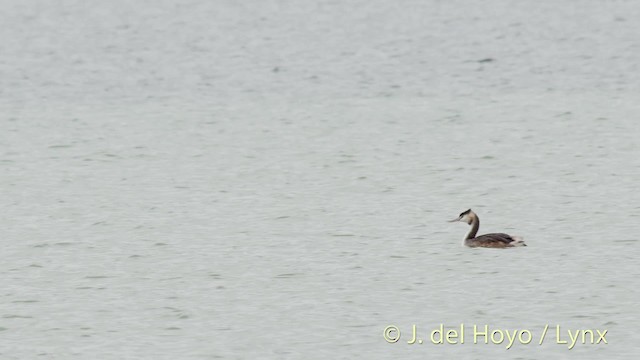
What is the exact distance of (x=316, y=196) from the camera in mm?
24094

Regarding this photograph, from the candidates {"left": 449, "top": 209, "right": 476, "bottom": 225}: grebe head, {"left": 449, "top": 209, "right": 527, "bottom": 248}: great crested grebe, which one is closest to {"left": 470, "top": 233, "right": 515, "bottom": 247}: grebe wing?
{"left": 449, "top": 209, "right": 527, "bottom": 248}: great crested grebe

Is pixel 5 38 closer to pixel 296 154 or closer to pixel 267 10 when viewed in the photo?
pixel 267 10

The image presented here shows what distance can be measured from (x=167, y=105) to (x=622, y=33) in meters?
17.8

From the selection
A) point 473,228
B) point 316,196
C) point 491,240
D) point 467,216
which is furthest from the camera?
point 316,196

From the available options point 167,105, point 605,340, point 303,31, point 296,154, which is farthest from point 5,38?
point 605,340

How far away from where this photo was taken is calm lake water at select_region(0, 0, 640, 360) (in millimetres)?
17000

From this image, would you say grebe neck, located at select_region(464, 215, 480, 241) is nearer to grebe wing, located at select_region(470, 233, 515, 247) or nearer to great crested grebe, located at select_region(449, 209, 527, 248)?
great crested grebe, located at select_region(449, 209, 527, 248)

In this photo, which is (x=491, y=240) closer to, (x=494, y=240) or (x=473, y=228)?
(x=494, y=240)

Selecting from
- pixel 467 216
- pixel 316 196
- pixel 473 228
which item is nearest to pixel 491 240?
pixel 473 228

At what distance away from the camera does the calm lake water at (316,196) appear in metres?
17.0

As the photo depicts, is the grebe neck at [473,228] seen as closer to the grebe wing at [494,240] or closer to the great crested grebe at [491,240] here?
the great crested grebe at [491,240]

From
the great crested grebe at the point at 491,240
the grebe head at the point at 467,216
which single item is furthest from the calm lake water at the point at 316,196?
the grebe head at the point at 467,216

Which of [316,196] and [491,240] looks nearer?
[491,240]

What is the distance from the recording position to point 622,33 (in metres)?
47.0
